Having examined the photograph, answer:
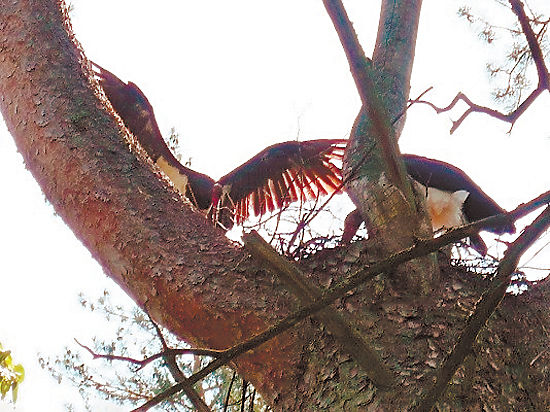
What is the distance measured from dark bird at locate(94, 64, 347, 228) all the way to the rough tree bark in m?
1.91

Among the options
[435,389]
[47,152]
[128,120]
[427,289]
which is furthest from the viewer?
[128,120]

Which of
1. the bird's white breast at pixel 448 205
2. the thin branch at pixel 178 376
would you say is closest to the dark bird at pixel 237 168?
the bird's white breast at pixel 448 205

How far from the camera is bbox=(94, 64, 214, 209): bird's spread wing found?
128 inches

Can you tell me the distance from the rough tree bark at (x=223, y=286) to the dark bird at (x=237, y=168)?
6.28 ft

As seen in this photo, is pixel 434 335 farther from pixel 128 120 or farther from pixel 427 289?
pixel 128 120

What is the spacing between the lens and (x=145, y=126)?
338 cm

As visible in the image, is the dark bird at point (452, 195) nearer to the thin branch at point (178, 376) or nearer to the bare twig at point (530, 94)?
the bare twig at point (530, 94)

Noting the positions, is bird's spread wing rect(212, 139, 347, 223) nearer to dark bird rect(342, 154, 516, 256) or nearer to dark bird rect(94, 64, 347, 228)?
dark bird rect(94, 64, 347, 228)

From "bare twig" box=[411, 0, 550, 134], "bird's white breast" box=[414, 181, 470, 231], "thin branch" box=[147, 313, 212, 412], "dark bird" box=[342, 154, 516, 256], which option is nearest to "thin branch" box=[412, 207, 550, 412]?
"thin branch" box=[147, 313, 212, 412]

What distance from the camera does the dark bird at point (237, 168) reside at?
128 inches

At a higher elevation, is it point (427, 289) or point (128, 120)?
point (128, 120)

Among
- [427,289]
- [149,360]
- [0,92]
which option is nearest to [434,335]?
[427,289]

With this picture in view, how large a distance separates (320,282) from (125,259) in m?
0.33

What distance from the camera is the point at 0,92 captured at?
1274 mm
